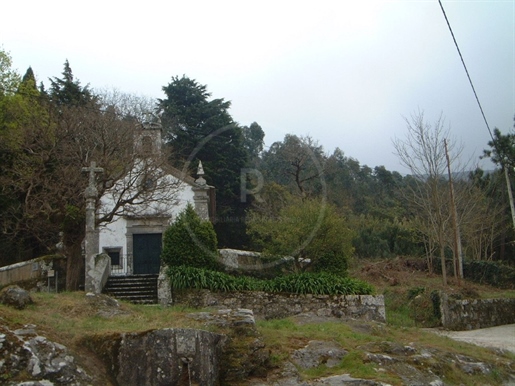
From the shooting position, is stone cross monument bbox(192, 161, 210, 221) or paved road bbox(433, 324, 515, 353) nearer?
paved road bbox(433, 324, 515, 353)

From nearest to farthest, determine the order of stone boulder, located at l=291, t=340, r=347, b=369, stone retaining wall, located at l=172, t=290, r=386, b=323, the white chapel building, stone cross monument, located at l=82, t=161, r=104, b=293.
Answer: stone boulder, located at l=291, t=340, r=347, b=369, stone cross monument, located at l=82, t=161, r=104, b=293, stone retaining wall, located at l=172, t=290, r=386, b=323, the white chapel building

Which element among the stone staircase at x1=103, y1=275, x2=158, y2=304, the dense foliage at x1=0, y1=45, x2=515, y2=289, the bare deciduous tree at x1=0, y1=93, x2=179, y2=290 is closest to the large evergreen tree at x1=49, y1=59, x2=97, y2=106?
the dense foliage at x1=0, y1=45, x2=515, y2=289

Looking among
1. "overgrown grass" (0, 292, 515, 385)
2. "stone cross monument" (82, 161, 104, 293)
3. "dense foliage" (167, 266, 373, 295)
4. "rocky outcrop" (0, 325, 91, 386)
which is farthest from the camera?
"dense foliage" (167, 266, 373, 295)

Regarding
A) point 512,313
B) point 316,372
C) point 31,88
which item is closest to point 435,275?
point 512,313

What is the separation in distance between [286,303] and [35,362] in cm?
940

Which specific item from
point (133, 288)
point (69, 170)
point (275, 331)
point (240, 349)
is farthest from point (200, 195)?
point (240, 349)

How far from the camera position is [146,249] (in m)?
24.1

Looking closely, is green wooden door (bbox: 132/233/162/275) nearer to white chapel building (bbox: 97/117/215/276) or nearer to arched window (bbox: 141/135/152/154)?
white chapel building (bbox: 97/117/215/276)

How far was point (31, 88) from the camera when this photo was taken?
2755 cm

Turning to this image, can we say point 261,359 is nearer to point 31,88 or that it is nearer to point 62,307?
point 62,307

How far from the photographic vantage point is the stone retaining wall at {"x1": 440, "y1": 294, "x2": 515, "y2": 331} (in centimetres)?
1756

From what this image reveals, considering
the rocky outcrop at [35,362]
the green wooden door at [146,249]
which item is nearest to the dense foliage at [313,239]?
the green wooden door at [146,249]

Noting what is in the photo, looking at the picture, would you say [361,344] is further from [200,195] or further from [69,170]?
[200,195]

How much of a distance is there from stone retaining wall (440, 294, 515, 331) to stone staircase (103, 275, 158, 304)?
9.23 metres
